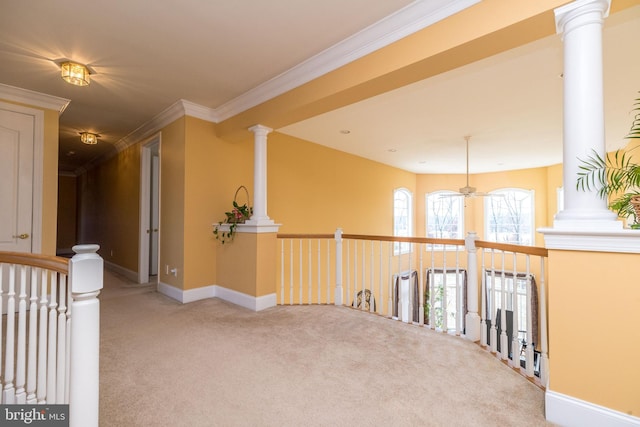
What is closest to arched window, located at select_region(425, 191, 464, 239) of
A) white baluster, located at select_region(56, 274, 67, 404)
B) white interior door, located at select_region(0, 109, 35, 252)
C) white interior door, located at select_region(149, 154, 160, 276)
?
white interior door, located at select_region(149, 154, 160, 276)

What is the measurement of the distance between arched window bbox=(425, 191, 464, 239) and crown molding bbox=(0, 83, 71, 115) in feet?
26.8

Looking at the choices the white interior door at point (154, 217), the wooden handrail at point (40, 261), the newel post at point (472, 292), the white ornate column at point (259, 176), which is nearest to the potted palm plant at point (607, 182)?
the newel post at point (472, 292)

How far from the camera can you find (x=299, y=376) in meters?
2.07

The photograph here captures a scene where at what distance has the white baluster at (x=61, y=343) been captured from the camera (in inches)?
52.6

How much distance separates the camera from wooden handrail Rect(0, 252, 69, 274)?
1.28 meters

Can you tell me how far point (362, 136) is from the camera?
5.09 meters

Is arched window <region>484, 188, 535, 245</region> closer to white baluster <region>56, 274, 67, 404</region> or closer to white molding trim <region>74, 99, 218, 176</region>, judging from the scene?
white molding trim <region>74, 99, 218, 176</region>

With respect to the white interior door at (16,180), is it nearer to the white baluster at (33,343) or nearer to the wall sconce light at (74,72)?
the wall sconce light at (74,72)

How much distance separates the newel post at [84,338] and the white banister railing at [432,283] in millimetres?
1794

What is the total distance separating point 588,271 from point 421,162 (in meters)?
5.86

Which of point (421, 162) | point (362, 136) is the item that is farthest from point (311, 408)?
point (421, 162)

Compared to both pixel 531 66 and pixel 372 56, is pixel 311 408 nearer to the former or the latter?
pixel 372 56

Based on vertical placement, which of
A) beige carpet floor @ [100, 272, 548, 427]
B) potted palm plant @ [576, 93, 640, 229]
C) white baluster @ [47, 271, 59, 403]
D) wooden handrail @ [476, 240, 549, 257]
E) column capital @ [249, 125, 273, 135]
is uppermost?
column capital @ [249, 125, 273, 135]

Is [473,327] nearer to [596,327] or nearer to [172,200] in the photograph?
[596,327]
